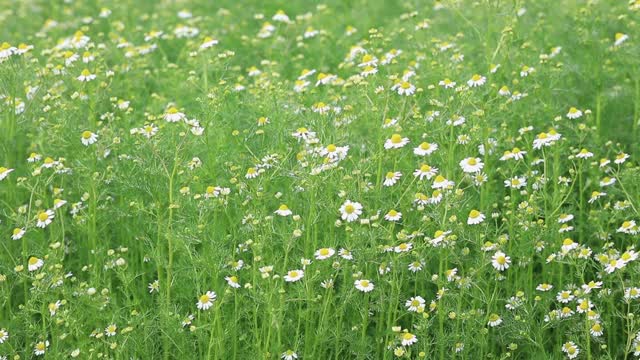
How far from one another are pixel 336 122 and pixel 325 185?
448mm

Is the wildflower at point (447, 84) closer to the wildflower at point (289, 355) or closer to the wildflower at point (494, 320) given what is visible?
the wildflower at point (494, 320)

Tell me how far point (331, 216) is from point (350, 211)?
216mm

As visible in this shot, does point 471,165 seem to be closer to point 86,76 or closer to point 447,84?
point 447,84

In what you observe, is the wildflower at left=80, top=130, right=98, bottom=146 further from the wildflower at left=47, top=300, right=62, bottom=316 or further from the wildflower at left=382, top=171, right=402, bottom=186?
the wildflower at left=382, top=171, right=402, bottom=186

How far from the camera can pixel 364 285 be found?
4.16m

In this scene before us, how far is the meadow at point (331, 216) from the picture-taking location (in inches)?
166

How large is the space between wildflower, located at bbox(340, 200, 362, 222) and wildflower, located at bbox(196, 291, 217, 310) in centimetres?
71

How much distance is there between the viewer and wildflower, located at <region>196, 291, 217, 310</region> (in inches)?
163

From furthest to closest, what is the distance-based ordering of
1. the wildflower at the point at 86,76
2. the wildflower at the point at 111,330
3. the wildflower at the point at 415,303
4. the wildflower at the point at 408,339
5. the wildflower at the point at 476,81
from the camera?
the wildflower at the point at 86,76 < the wildflower at the point at 476,81 < the wildflower at the point at 415,303 < the wildflower at the point at 111,330 < the wildflower at the point at 408,339

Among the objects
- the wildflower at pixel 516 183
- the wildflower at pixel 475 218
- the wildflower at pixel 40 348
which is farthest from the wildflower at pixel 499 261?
the wildflower at pixel 40 348

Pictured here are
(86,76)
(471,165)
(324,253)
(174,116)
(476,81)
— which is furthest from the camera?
(86,76)

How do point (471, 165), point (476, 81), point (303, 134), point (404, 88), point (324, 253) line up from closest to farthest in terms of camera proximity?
point (324, 253) → point (471, 165) → point (303, 134) → point (404, 88) → point (476, 81)

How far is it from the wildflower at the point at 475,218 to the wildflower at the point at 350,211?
56cm

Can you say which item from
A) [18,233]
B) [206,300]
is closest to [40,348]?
[18,233]
